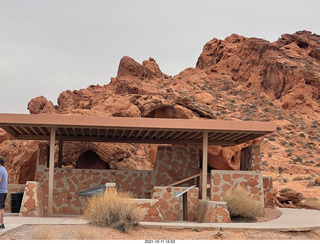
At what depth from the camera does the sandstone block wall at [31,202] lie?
12.2m

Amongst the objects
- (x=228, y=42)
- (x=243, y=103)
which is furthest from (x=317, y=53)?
(x=243, y=103)

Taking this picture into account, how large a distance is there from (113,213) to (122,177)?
6.38 meters

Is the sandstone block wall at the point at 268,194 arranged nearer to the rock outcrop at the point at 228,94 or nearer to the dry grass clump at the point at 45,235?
the rock outcrop at the point at 228,94

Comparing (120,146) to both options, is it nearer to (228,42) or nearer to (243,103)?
(243,103)

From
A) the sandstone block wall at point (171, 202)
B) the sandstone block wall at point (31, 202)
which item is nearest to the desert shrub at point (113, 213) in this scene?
the sandstone block wall at point (31, 202)

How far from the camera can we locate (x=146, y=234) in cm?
898

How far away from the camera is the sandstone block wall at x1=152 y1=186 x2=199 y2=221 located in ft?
42.8

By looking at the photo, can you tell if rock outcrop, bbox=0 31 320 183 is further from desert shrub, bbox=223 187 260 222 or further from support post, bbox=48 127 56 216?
desert shrub, bbox=223 187 260 222

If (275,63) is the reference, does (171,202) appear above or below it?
below

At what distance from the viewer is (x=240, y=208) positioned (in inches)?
465

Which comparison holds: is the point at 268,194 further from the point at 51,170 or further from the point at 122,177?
the point at 51,170

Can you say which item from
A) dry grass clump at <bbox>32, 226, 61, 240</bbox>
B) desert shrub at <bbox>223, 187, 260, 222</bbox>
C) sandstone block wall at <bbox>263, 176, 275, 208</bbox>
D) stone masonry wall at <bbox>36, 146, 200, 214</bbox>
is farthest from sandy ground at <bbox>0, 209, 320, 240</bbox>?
sandstone block wall at <bbox>263, 176, 275, 208</bbox>

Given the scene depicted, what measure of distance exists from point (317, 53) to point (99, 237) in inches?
2346

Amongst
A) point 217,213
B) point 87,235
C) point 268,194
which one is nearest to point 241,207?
point 217,213
